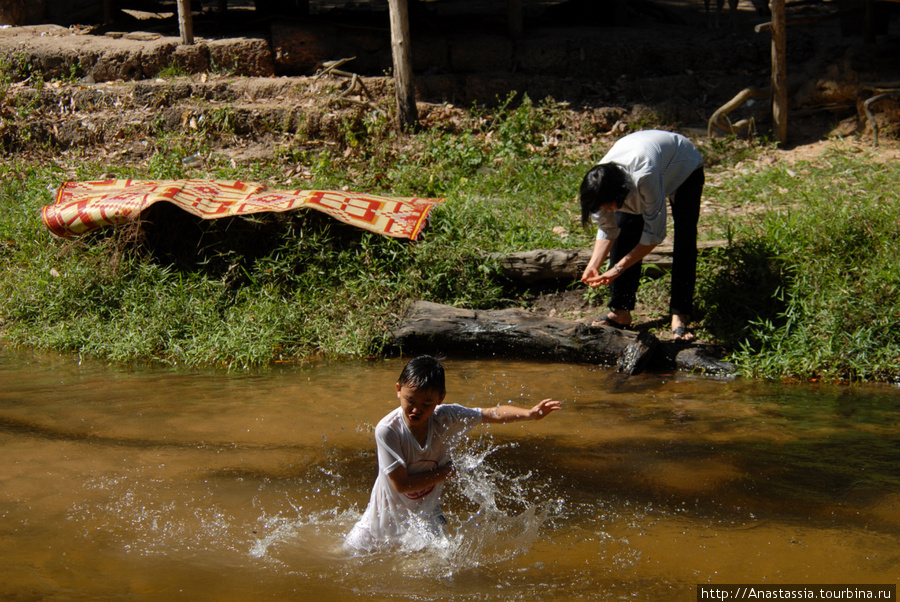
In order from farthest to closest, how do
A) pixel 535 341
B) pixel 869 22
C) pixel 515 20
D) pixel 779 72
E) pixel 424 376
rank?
pixel 515 20 → pixel 869 22 → pixel 779 72 → pixel 535 341 → pixel 424 376

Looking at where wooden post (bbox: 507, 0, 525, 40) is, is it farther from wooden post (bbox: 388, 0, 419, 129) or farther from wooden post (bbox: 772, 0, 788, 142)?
wooden post (bbox: 772, 0, 788, 142)

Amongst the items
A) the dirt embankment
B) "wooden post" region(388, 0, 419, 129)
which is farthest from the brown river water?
the dirt embankment

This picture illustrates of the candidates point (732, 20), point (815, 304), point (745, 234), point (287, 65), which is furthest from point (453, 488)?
point (732, 20)

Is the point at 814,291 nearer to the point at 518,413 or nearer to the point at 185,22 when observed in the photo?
the point at 518,413

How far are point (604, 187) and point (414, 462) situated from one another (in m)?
2.25

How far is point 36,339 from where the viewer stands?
5.97 metres

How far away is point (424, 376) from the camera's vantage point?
8.79ft

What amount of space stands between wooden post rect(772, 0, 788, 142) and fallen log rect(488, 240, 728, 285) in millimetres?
2838

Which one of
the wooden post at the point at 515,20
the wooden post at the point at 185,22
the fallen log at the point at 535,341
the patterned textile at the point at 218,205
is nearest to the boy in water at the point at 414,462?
the fallen log at the point at 535,341

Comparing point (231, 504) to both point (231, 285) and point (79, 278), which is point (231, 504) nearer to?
point (231, 285)

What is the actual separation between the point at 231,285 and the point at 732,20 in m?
7.62

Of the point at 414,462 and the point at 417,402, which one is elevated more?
the point at 417,402

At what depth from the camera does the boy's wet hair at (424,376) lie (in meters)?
2.68

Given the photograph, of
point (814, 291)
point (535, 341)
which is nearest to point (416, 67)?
point (535, 341)
